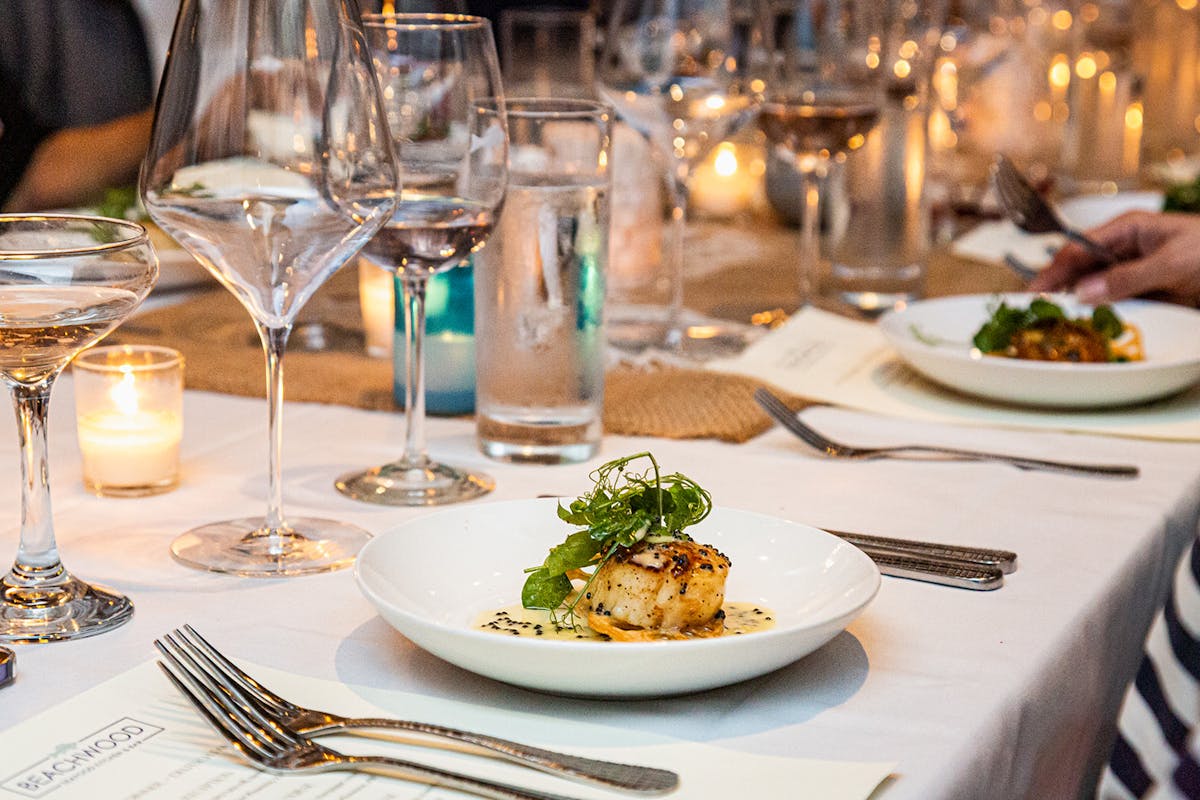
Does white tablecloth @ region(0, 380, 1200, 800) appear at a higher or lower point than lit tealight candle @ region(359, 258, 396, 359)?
lower

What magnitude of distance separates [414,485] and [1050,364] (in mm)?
574

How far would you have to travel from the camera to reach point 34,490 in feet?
2.60

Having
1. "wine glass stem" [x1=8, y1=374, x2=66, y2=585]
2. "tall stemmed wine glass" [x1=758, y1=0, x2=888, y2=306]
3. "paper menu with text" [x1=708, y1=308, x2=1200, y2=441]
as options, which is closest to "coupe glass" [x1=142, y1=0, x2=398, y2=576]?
"wine glass stem" [x1=8, y1=374, x2=66, y2=585]

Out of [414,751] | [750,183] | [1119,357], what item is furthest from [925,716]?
[750,183]

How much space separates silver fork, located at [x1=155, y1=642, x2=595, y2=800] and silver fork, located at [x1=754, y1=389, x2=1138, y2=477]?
626 mm

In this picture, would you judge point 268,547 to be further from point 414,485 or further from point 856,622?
point 856,622

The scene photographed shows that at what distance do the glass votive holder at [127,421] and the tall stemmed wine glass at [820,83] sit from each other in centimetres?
88

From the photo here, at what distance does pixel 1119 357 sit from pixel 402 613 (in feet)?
3.06

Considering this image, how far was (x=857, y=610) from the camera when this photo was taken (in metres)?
0.69

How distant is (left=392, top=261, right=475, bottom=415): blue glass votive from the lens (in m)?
1.28

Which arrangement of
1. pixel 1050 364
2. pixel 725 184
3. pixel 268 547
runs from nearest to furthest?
pixel 268 547 → pixel 1050 364 → pixel 725 184

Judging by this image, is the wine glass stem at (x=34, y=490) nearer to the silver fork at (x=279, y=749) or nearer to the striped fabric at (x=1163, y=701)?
the silver fork at (x=279, y=749)

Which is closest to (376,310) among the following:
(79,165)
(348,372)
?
(348,372)

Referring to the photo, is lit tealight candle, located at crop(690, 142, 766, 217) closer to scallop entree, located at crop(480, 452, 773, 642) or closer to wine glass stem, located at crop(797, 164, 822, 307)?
wine glass stem, located at crop(797, 164, 822, 307)
